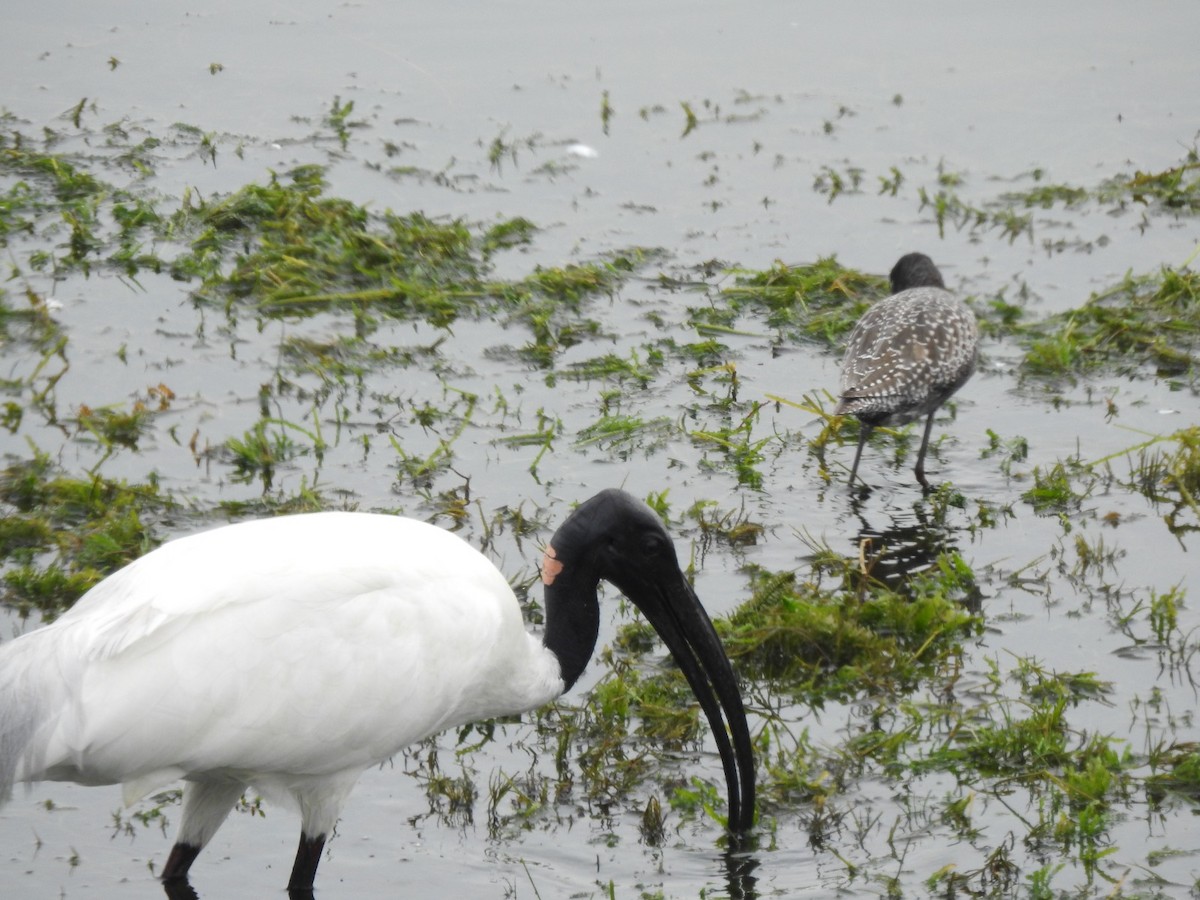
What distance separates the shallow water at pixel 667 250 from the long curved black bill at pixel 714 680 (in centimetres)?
16

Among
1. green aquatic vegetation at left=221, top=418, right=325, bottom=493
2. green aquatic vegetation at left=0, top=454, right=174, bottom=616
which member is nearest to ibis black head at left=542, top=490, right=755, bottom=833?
green aquatic vegetation at left=0, top=454, right=174, bottom=616

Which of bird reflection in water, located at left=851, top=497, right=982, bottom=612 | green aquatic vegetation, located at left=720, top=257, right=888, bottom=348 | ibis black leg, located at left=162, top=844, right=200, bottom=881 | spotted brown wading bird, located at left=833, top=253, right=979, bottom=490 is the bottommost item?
bird reflection in water, located at left=851, top=497, right=982, bottom=612

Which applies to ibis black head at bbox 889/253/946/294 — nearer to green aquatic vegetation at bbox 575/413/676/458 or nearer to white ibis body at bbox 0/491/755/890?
green aquatic vegetation at bbox 575/413/676/458

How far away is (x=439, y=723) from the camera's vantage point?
5.25 metres

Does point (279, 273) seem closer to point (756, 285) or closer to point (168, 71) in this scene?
point (756, 285)

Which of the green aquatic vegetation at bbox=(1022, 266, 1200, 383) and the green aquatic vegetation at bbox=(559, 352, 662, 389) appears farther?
the green aquatic vegetation at bbox=(1022, 266, 1200, 383)

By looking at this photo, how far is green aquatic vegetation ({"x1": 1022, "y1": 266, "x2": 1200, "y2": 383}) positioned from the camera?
9.22 m

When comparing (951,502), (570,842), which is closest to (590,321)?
(951,502)

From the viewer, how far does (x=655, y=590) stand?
216 inches

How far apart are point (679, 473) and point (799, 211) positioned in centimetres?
376

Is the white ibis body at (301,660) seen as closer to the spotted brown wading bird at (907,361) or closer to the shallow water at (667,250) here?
the shallow water at (667,250)

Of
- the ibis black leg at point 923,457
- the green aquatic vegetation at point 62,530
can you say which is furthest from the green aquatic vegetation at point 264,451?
the ibis black leg at point 923,457

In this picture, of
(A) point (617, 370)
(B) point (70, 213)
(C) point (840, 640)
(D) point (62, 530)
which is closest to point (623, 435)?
(A) point (617, 370)

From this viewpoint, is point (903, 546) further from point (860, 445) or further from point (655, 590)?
point (655, 590)
